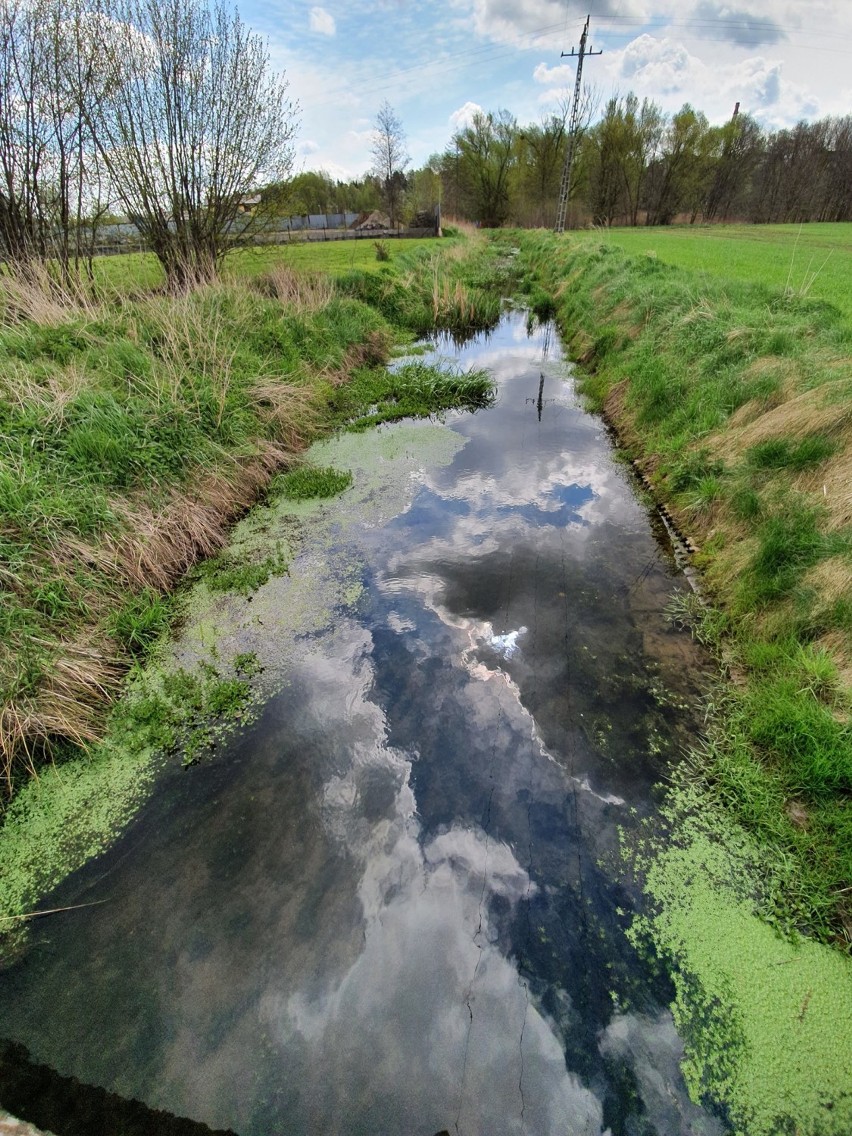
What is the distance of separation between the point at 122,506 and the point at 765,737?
16.4ft

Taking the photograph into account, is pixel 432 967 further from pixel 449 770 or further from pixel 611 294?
pixel 611 294

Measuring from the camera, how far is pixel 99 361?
5.29 m

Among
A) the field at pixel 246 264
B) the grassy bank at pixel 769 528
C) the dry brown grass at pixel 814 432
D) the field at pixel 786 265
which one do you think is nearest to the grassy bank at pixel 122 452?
the field at pixel 246 264

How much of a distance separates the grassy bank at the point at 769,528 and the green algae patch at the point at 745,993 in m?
0.15

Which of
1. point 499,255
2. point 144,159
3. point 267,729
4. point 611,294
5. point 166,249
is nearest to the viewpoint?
point 267,729

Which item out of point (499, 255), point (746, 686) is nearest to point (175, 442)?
point (746, 686)

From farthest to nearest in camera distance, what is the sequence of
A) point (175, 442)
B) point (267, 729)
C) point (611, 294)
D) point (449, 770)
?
point (611, 294)
point (175, 442)
point (267, 729)
point (449, 770)

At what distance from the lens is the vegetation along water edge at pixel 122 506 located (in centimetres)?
295

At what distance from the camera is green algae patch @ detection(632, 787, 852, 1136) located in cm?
181

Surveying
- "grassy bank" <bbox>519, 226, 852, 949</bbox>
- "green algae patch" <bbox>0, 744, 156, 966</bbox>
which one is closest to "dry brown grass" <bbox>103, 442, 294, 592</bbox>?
"green algae patch" <bbox>0, 744, 156, 966</bbox>

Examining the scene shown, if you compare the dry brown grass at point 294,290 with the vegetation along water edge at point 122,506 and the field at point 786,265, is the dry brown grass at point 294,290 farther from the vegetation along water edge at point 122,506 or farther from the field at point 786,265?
the field at point 786,265

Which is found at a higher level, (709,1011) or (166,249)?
(166,249)

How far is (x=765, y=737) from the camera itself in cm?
292

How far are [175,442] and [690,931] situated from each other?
5.56 metres
